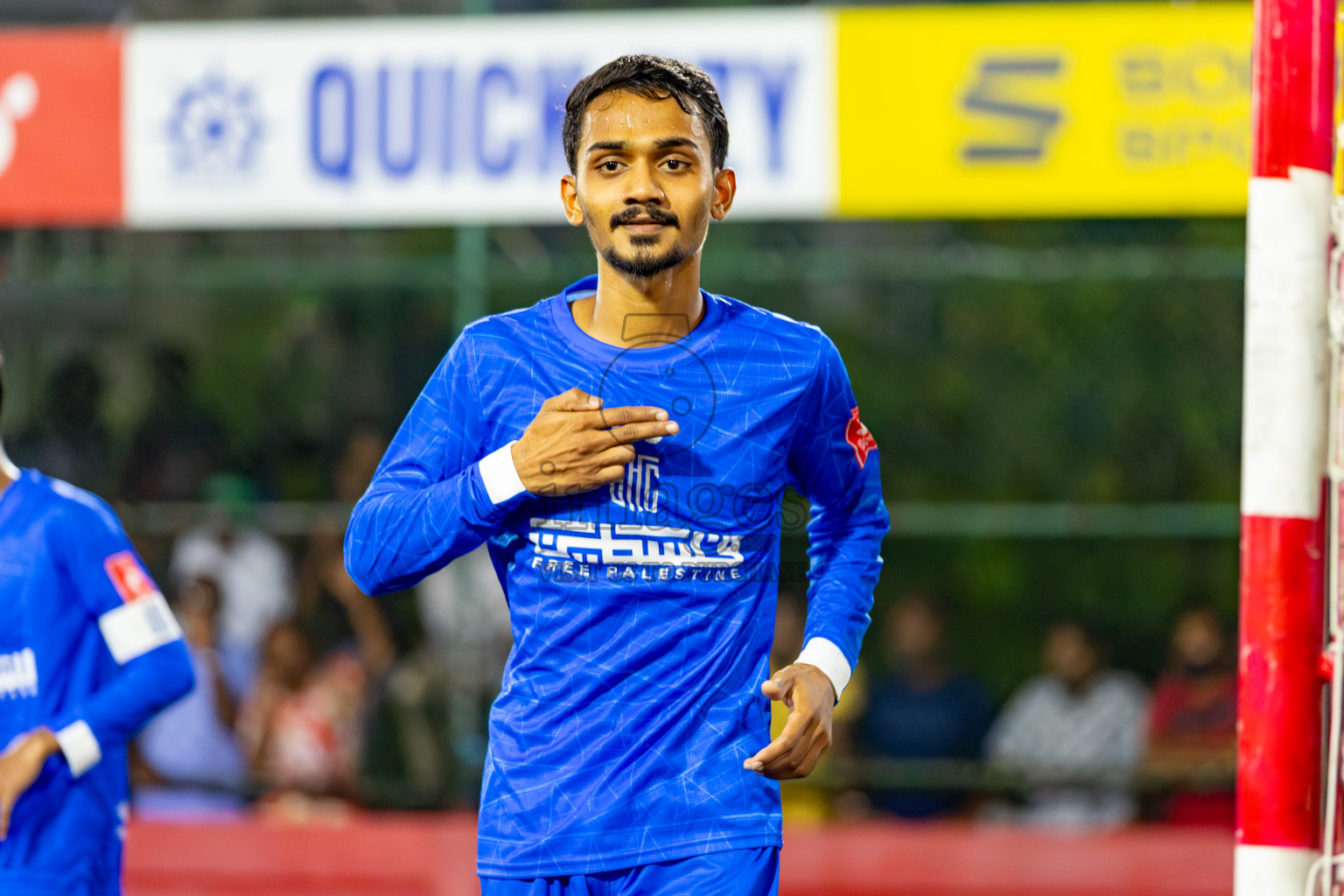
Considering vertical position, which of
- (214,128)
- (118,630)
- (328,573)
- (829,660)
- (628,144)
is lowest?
(328,573)

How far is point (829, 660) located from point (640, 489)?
1.36 ft

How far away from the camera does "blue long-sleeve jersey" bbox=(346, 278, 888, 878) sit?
2385 mm

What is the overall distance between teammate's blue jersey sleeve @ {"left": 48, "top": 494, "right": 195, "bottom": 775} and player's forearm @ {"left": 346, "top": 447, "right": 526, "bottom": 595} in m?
1.24

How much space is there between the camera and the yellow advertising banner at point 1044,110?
6270mm

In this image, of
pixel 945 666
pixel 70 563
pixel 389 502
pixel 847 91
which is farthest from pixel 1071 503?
pixel 389 502

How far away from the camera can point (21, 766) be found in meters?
3.34

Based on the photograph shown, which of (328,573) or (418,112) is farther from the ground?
(418,112)

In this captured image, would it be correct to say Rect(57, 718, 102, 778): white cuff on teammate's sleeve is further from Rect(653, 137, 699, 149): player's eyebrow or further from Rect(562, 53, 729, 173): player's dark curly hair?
Rect(653, 137, 699, 149): player's eyebrow

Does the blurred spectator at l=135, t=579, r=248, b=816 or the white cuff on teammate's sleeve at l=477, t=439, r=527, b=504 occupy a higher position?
the white cuff on teammate's sleeve at l=477, t=439, r=527, b=504

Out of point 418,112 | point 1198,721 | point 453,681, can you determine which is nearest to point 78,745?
point 453,681

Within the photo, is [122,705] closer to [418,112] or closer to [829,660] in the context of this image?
[829,660]

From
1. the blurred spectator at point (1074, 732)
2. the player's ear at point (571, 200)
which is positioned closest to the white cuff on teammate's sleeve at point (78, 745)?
the player's ear at point (571, 200)

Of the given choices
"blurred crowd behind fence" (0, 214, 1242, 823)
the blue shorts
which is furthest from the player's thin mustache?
"blurred crowd behind fence" (0, 214, 1242, 823)

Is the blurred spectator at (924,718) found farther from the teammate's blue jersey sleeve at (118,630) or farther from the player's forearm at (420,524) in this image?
the player's forearm at (420,524)
